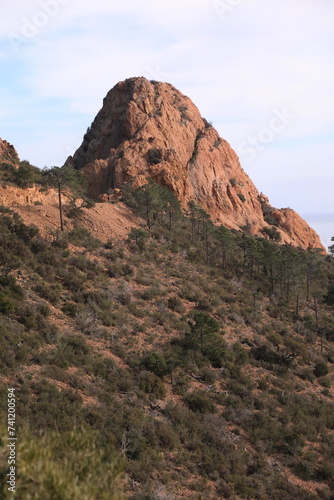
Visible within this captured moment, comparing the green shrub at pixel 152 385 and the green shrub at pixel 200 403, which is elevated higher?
the green shrub at pixel 152 385

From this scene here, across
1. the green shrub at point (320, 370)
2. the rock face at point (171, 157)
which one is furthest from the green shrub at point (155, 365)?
the rock face at point (171, 157)

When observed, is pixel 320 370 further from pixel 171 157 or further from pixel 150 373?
pixel 171 157

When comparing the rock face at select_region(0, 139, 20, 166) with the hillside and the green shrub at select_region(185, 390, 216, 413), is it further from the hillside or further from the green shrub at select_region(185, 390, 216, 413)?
the green shrub at select_region(185, 390, 216, 413)

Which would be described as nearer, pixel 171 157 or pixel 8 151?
pixel 8 151

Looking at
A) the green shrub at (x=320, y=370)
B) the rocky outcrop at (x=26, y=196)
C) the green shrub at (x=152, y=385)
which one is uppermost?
the rocky outcrop at (x=26, y=196)

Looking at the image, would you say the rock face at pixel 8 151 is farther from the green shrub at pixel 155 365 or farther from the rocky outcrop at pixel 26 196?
the green shrub at pixel 155 365

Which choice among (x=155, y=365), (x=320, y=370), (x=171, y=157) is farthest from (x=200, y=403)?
(x=171, y=157)

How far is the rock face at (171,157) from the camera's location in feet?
205

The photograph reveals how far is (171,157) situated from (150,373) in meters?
46.4

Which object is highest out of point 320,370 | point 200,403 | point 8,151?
point 8,151

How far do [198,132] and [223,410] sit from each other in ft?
212

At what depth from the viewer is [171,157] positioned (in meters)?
62.9

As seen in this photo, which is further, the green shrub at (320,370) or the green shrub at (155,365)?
the green shrub at (320,370)

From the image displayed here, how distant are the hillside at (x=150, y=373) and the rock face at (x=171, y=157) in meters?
23.9
